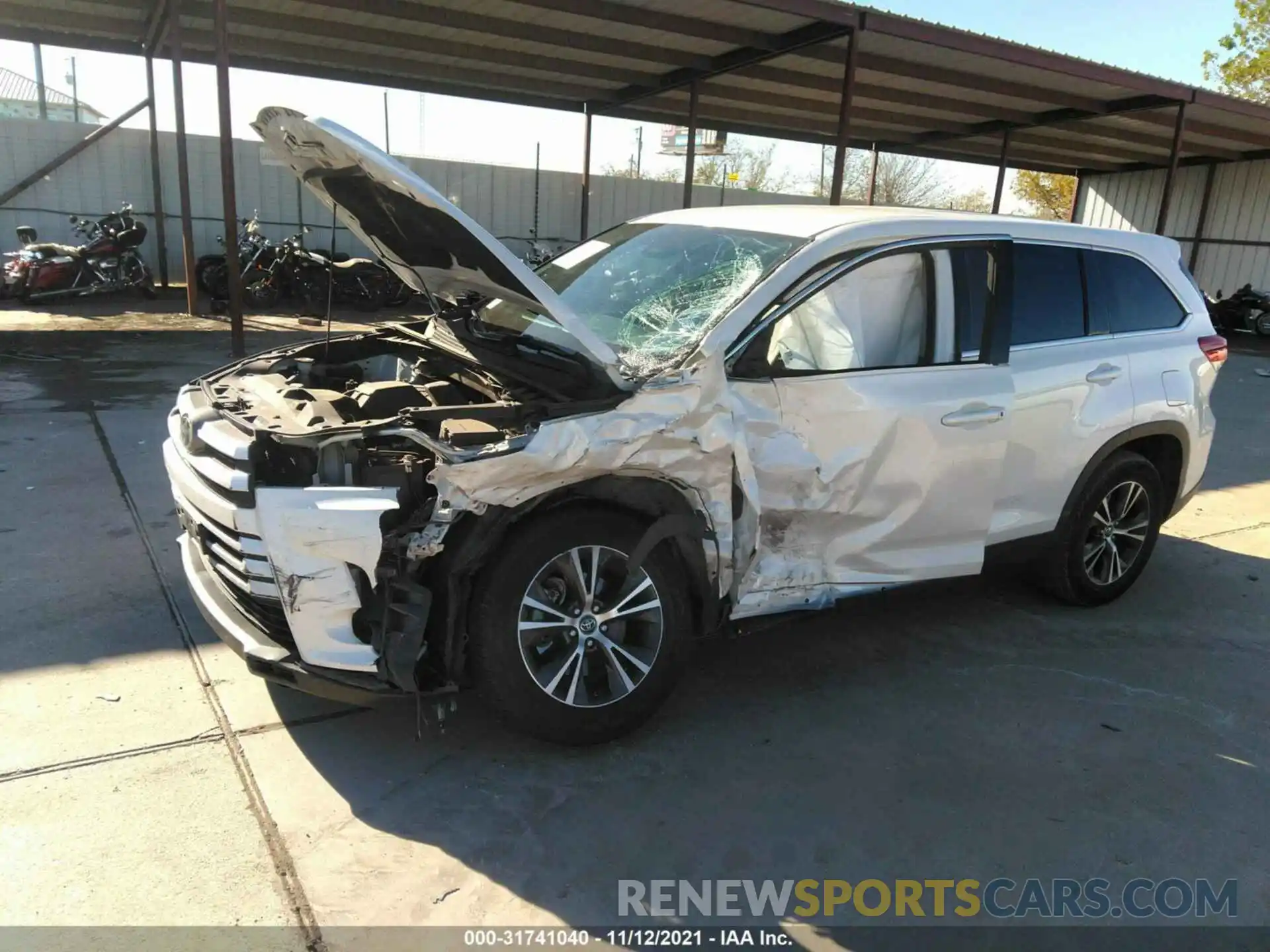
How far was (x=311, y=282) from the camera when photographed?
1438cm

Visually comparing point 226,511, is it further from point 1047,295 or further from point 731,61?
point 731,61

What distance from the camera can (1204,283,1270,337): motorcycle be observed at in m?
19.8

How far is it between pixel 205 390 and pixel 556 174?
55.4 feet

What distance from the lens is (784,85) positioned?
47.1 feet

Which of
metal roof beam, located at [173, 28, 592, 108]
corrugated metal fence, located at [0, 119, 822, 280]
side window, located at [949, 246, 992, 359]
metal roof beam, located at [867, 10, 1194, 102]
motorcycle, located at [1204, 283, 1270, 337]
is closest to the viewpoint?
side window, located at [949, 246, 992, 359]

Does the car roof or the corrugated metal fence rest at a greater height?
the corrugated metal fence

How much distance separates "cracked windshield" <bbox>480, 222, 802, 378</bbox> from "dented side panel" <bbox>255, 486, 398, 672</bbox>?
99 cm

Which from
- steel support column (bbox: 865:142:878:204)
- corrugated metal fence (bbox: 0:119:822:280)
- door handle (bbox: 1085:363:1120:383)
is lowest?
door handle (bbox: 1085:363:1120:383)

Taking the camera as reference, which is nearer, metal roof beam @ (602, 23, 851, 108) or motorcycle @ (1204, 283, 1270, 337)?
metal roof beam @ (602, 23, 851, 108)

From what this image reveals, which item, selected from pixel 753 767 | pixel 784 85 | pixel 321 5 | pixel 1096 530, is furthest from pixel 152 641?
pixel 784 85

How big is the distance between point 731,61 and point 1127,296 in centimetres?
962

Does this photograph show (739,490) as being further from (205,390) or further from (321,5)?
(321,5)

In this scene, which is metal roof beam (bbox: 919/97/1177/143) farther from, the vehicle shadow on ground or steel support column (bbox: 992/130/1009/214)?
the vehicle shadow on ground

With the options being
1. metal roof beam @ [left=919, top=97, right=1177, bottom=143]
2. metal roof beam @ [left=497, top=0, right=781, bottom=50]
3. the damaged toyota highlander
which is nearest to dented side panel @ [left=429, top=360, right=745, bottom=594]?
the damaged toyota highlander
